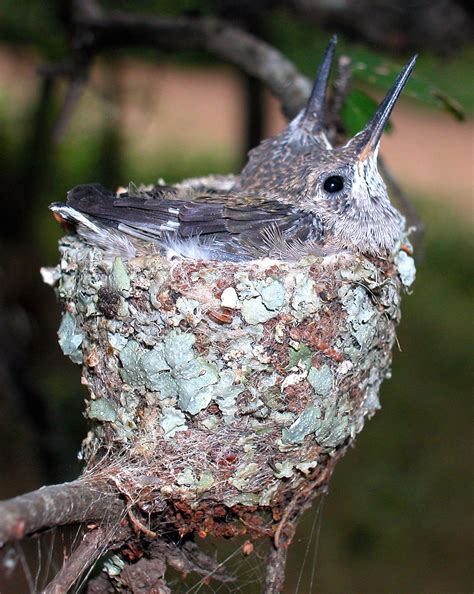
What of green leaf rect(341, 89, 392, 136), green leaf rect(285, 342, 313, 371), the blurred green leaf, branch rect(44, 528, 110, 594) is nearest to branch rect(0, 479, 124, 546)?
branch rect(44, 528, 110, 594)

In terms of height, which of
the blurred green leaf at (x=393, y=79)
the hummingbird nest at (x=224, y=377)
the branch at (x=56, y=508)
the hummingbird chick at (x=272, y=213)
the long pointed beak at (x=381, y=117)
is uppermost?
the blurred green leaf at (x=393, y=79)

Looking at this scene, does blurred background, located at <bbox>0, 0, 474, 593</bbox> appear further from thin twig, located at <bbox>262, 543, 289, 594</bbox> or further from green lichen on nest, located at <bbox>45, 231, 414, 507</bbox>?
green lichen on nest, located at <bbox>45, 231, 414, 507</bbox>

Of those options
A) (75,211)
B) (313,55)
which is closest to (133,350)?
(75,211)

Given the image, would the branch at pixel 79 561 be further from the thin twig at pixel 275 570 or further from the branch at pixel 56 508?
the thin twig at pixel 275 570

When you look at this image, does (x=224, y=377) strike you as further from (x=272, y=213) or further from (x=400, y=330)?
(x=400, y=330)

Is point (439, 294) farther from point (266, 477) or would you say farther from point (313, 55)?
point (266, 477)

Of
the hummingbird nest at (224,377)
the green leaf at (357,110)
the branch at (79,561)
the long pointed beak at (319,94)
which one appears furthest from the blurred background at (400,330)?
the branch at (79,561)
